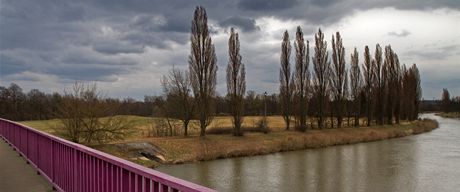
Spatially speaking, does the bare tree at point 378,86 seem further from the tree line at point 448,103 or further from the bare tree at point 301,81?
the tree line at point 448,103

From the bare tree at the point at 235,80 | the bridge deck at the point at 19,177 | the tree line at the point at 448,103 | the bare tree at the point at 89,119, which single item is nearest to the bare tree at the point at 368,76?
the bare tree at the point at 235,80

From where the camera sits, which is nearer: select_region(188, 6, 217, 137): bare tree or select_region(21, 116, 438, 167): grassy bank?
select_region(21, 116, 438, 167): grassy bank

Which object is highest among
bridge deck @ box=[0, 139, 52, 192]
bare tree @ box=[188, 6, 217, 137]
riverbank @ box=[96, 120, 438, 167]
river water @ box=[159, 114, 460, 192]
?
bare tree @ box=[188, 6, 217, 137]

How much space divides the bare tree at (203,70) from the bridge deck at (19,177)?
19.3m

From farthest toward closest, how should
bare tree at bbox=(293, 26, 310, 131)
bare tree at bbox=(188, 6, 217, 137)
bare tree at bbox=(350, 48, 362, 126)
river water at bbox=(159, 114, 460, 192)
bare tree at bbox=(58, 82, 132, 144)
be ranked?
bare tree at bbox=(350, 48, 362, 126)
bare tree at bbox=(293, 26, 310, 131)
bare tree at bbox=(188, 6, 217, 137)
bare tree at bbox=(58, 82, 132, 144)
river water at bbox=(159, 114, 460, 192)

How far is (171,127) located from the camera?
120ft

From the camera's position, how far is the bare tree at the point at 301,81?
133ft

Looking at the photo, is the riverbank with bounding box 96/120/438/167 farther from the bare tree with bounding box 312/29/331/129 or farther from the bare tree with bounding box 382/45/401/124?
the bare tree with bounding box 382/45/401/124

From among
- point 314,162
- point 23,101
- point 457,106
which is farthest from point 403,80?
point 457,106

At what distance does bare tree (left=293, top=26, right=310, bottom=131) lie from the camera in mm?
40688

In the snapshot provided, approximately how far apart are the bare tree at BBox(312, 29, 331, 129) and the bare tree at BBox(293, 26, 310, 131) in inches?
79.7

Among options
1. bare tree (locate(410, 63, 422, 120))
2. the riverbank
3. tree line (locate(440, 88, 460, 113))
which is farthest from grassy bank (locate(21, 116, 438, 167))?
tree line (locate(440, 88, 460, 113))

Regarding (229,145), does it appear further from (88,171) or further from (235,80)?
(88,171)

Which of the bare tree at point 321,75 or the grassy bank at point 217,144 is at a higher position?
the bare tree at point 321,75
